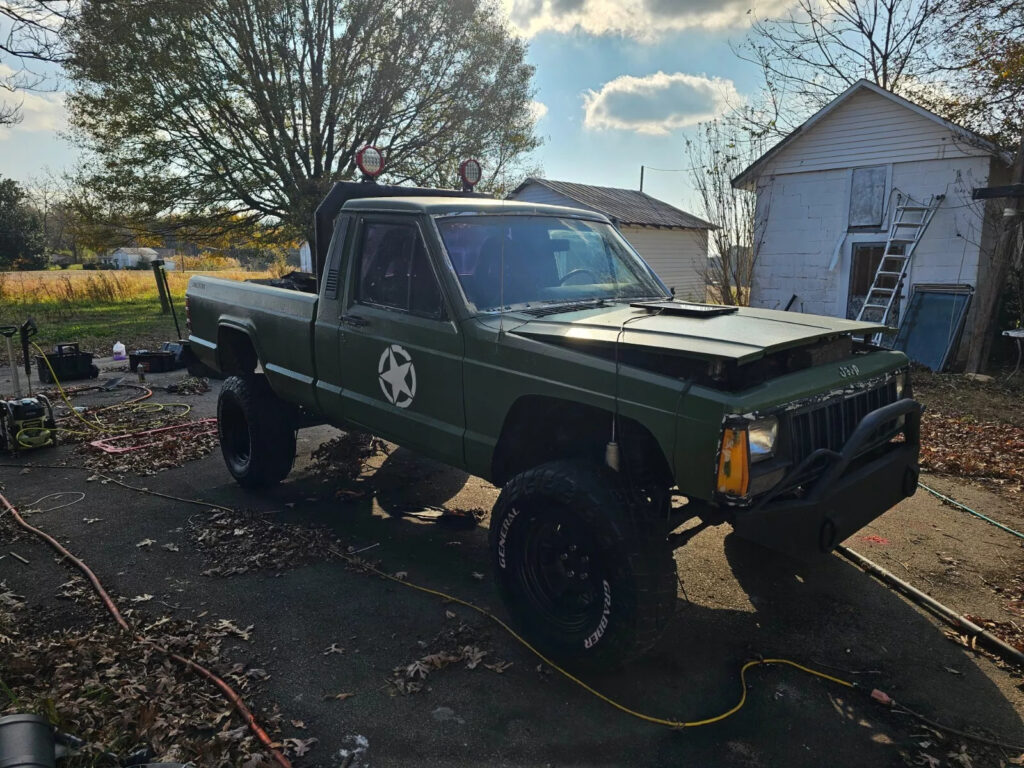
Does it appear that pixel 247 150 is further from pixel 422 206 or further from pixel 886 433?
pixel 886 433

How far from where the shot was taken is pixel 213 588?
3.90 metres

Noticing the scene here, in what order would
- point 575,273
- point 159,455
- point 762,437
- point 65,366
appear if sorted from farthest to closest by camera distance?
point 65,366
point 159,455
point 575,273
point 762,437

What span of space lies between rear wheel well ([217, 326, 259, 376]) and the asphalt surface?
112 cm

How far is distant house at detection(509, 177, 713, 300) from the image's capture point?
22.1m

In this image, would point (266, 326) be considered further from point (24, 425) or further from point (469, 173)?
point (24, 425)

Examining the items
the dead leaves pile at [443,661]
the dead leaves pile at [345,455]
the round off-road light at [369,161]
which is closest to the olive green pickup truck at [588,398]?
the dead leaves pile at [443,661]

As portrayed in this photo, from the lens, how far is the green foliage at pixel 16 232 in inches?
1348

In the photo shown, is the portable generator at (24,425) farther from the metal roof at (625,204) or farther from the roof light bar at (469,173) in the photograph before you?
the metal roof at (625,204)

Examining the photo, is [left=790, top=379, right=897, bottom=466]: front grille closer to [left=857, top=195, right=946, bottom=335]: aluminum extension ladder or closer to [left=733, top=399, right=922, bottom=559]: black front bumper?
[left=733, top=399, right=922, bottom=559]: black front bumper

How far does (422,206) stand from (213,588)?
2.54 meters

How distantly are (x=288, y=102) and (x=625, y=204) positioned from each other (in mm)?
12075

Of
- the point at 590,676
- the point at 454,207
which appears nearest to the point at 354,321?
the point at 454,207

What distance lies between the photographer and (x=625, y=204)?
2433cm

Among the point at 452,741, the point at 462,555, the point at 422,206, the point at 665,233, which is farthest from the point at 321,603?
the point at 665,233
